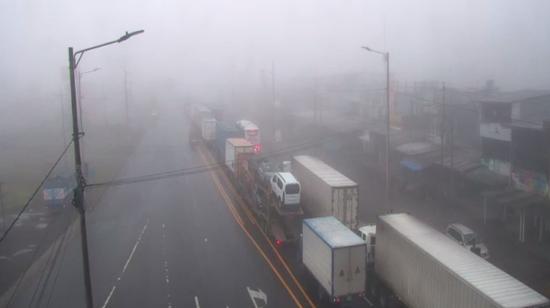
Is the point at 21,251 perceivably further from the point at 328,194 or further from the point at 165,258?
the point at 328,194

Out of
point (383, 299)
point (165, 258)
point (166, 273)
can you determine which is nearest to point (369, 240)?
point (383, 299)

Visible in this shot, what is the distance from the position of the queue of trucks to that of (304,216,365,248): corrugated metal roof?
0.02m

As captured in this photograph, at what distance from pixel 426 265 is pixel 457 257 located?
622 millimetres

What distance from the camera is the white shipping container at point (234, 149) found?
76.3ft

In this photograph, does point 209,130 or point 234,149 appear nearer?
point 234,149

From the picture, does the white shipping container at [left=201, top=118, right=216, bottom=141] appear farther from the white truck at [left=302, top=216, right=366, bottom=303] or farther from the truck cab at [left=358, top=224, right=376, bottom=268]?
the white truck at [left=302, top=216, right=366, bottom=303]

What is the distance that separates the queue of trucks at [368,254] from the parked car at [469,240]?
8.98 ft

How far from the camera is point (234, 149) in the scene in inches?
928

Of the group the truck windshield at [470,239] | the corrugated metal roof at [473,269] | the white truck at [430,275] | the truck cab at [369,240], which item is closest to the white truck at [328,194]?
the truck cab at [369,240]

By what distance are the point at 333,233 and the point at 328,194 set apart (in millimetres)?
3823

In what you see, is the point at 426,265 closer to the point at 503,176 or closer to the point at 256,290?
the point at 256,290

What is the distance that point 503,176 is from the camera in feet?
66.7

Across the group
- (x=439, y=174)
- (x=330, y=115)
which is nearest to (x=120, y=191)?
(x=439, y=174)

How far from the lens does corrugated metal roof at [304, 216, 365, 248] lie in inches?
449
